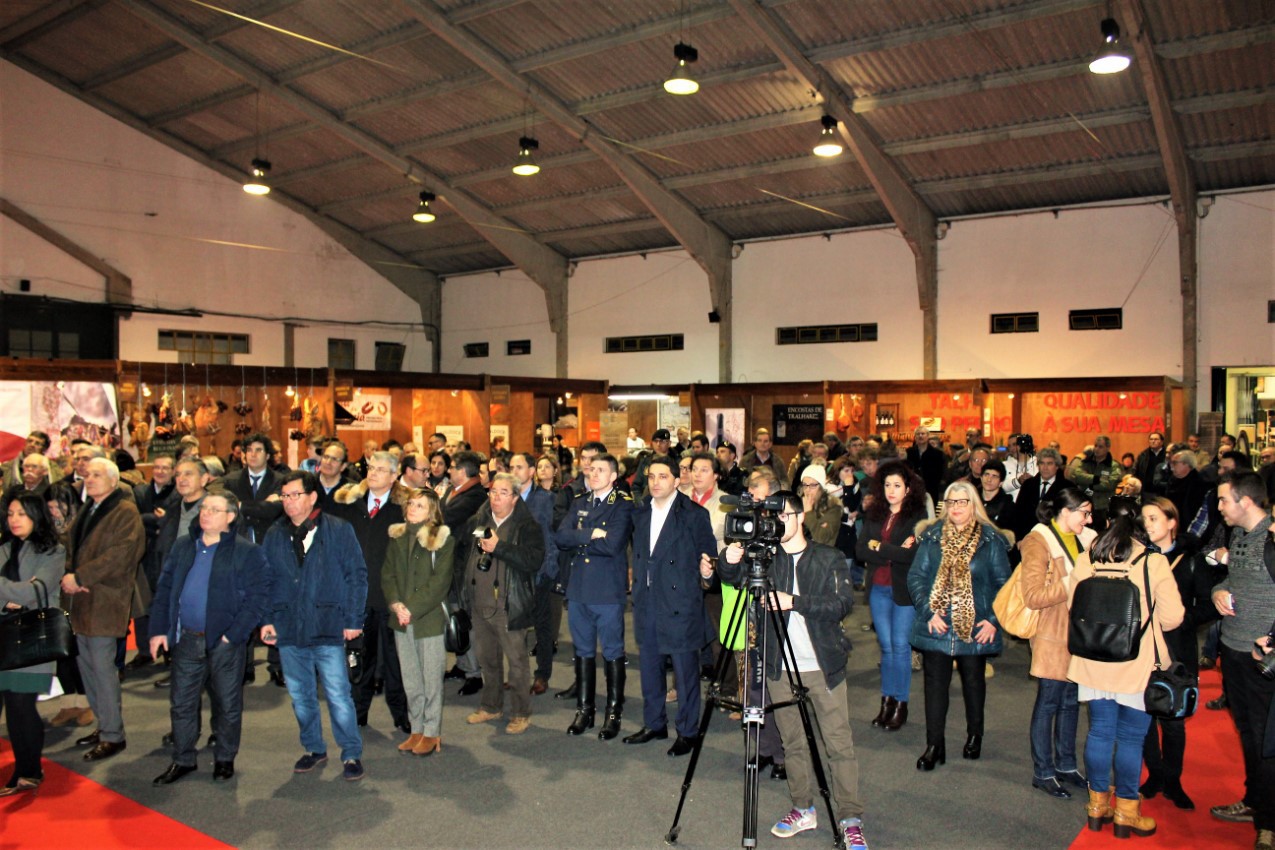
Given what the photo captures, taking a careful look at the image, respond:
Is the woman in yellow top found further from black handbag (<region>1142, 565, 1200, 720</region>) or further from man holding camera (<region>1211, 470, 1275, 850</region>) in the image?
man holding camera (<region>1211, 470, 1275, 850</region>)

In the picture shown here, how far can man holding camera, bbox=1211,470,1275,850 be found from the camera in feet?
11.9

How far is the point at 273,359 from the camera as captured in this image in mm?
20656

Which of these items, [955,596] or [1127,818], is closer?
[1127,818]

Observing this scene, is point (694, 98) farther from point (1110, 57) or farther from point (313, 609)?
point (313, 609)

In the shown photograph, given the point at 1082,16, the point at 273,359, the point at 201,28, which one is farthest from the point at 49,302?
the point at 1082,16

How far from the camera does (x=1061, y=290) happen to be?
15.8 metres

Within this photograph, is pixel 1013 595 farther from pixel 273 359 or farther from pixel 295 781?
pixel 273 359

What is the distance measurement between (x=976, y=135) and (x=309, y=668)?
41.4 ft

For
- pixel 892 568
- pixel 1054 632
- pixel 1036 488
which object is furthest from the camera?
pixel 1036 488

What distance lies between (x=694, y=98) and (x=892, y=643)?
438 inches

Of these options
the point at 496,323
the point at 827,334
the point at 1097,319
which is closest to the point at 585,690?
the point at 1097,319

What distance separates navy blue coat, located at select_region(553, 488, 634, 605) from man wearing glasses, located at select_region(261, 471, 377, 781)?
3.75 ft

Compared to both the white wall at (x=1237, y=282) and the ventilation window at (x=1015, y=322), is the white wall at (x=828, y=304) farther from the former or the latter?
the white wall at (x=1237, y=282)

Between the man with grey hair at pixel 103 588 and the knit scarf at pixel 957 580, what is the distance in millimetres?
4099
